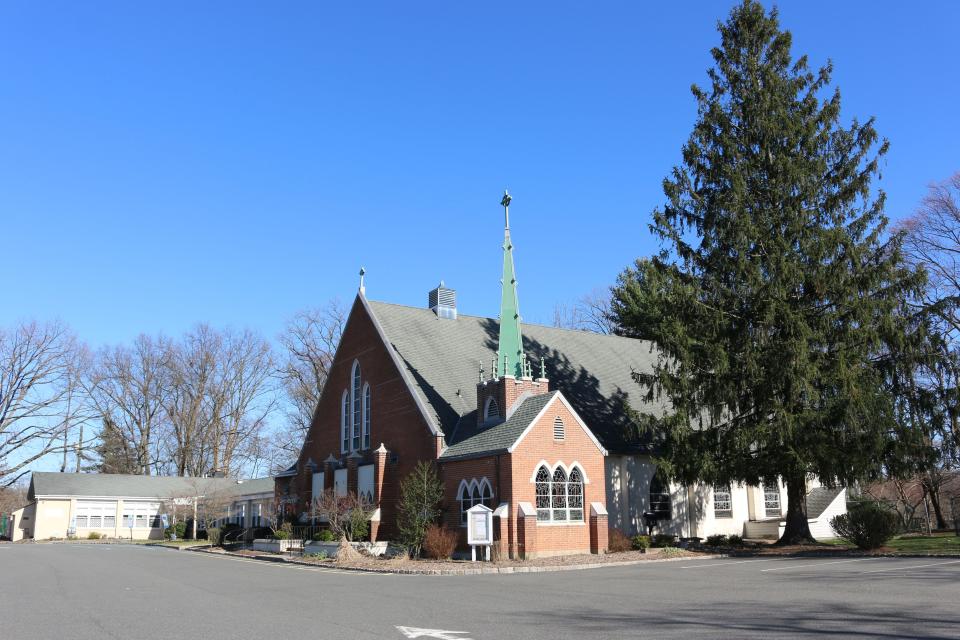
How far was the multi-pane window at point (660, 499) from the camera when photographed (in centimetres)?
3083

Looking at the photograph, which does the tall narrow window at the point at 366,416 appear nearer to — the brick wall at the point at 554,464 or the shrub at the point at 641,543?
the brick wall at the point at 554,464

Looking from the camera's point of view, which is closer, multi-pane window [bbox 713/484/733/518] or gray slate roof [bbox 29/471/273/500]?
multi-pane window [bbox 713/484/733/518]

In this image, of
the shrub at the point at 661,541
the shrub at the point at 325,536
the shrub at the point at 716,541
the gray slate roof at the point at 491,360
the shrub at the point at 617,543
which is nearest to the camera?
the shrub at the point at 617,543

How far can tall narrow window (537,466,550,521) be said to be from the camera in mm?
25891

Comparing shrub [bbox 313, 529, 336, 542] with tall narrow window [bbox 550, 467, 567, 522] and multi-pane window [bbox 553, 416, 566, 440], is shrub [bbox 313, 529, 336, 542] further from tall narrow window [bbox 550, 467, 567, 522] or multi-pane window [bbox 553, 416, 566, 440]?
multi-pane window [bbox 553, 416, 566, 440]

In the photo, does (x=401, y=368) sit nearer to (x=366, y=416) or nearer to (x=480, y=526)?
(x=366, y=416)

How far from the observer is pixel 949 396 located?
2509 cm

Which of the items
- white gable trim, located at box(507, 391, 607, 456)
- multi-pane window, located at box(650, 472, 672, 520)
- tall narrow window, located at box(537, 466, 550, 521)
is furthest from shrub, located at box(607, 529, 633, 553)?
multi-pane window, located at box(650, 472, 672, 520)

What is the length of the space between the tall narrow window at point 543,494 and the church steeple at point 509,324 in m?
4.14

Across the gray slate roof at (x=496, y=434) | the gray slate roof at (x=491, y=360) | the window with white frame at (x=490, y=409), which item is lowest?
the gray slate roof at (x=496, y=434)

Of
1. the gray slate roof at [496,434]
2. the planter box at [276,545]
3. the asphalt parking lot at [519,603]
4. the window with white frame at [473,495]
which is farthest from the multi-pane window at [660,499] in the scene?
the planter box at [276,545]

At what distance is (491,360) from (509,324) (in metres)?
3.41

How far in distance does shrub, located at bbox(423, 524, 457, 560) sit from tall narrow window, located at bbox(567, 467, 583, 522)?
413 centimetres

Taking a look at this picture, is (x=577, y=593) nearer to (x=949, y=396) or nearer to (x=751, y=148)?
(x=949, y=396)
